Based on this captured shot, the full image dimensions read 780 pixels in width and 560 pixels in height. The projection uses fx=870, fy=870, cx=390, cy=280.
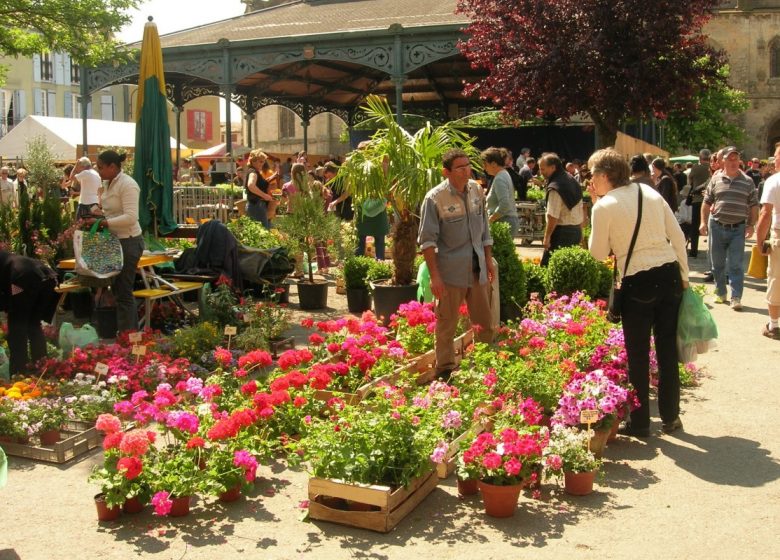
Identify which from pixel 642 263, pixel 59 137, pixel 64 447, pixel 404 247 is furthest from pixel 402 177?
pixel 59 137

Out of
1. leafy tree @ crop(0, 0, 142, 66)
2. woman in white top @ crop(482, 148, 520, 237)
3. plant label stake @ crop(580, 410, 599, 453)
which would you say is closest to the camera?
plant label stake @ crop(580, 410, 599, 453)

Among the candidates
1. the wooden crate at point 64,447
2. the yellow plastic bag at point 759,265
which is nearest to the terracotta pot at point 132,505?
the wooden crate at point 64,447

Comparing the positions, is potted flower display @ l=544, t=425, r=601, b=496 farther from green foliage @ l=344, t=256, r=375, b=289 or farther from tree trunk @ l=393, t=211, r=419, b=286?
green foliage @ l=344, t=256, r=375, b=289

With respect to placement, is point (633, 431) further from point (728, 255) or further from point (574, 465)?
point (728, 255)

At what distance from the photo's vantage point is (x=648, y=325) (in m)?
5.71

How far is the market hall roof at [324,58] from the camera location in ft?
62.1

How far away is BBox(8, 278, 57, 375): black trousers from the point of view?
21.0ft

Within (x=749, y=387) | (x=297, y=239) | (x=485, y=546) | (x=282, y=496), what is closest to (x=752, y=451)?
(x=749, y=387)

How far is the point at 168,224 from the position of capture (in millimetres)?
10469

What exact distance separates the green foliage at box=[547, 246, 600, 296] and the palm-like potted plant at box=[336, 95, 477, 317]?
150 cm

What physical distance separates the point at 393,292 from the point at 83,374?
361 cm

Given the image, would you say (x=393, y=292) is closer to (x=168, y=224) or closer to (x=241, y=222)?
(x=168, y=224)

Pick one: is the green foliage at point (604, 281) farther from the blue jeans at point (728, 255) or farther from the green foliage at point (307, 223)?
the green foliage at point (307, 223)

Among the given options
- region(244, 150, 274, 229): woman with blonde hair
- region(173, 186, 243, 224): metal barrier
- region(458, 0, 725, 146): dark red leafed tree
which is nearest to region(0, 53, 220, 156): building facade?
region(173, 186, 243, 224): metal barrier
